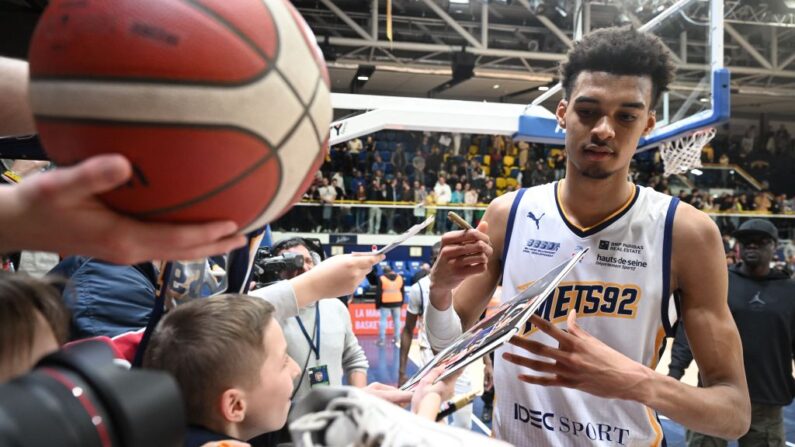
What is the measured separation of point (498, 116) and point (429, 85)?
13.8m

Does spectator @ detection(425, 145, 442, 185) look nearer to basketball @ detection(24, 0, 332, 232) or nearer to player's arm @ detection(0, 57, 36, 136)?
player's arm @ detection(0, 57, 36, 136)

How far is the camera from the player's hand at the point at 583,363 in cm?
154

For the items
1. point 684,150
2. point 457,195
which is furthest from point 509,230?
point 457,195

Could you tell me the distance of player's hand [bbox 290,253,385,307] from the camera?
179cm

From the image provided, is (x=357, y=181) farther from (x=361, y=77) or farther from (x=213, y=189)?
(x=213, y=189)

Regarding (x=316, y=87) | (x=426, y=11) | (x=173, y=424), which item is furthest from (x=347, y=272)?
(x=426, y=11)

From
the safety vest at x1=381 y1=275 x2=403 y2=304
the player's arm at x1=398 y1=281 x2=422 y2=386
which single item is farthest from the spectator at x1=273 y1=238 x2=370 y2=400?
the safety vest at x1=381 y1=275 x2=403 y2=304

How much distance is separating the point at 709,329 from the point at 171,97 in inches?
67.2

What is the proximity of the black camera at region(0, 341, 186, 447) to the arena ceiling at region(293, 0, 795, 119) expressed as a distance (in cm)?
1423

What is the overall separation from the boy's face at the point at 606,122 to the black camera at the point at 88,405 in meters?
1.67

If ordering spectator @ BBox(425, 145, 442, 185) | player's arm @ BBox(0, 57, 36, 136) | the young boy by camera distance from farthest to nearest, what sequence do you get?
spectator @ BBox(425, 145, 442, 185) < the young boy < player's arm @ BBox(0, 57, 36, 136)

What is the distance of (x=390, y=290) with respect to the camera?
36.3ft

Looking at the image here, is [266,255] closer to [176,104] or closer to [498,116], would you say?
[498,116]

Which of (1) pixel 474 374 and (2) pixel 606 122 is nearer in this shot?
(2) pixel 606 122
